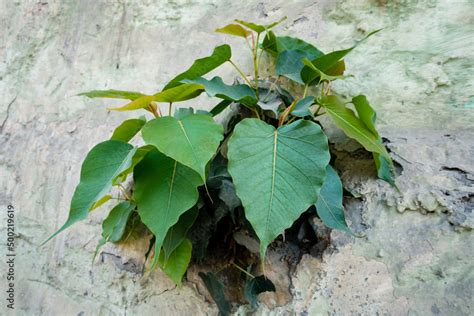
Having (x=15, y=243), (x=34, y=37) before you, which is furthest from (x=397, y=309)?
(x=34, y=37)

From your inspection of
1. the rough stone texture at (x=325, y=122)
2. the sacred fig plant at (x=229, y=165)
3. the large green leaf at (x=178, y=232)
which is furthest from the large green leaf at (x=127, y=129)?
the rough stone texture at (x=325, y=122)

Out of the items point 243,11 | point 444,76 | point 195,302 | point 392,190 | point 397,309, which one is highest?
point 243,11

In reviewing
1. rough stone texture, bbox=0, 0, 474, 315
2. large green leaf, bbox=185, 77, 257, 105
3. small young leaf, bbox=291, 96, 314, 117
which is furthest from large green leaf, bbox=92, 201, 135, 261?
small young leaf, bbox=291, 96, 314, 117

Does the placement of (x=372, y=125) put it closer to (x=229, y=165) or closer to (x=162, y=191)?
(x=229, y=165)

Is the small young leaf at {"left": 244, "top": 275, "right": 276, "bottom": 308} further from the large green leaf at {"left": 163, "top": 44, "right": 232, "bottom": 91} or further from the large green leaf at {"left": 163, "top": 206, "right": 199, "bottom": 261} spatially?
the large green leaf at {"left": 163, "top": 44, "right": 232, "bottom": 91}

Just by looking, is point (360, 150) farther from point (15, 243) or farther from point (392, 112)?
point (15, 243)

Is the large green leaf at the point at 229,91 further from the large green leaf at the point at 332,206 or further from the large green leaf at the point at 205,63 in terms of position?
the large green leaf at the point at 332,206
